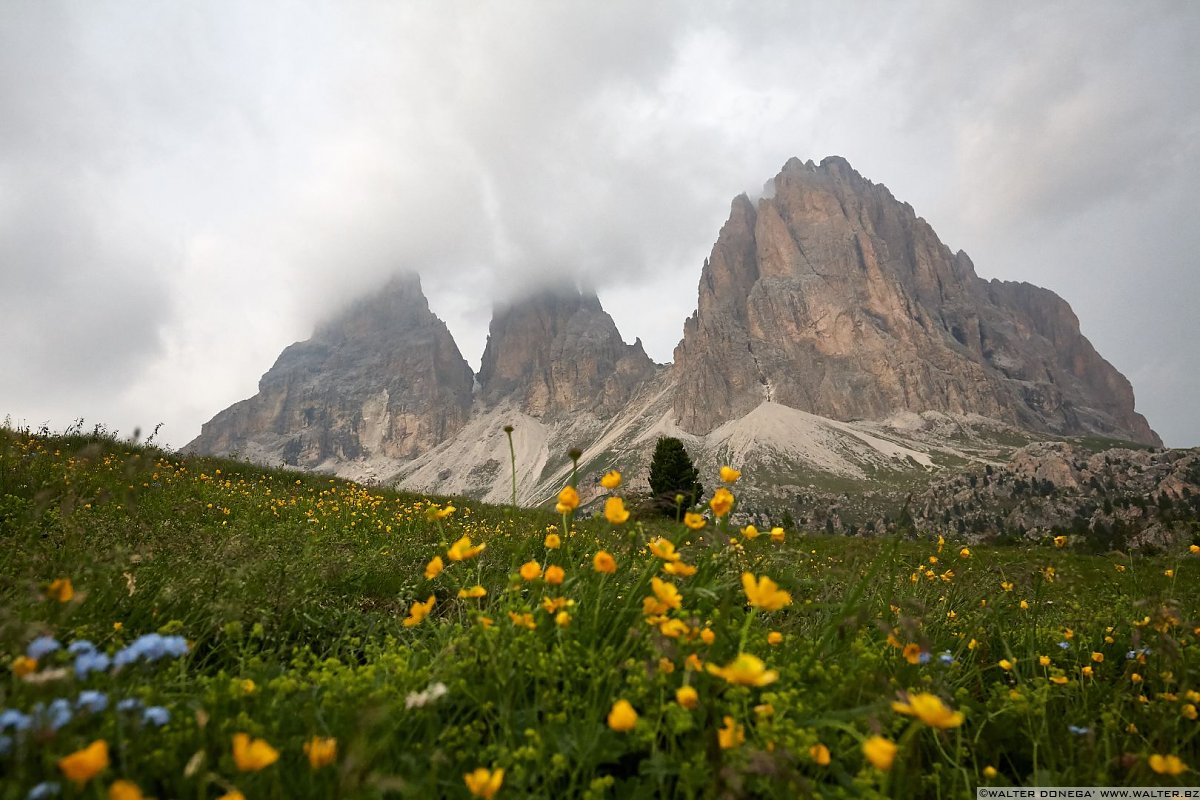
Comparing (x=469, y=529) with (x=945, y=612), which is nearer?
(x=945, y=612)

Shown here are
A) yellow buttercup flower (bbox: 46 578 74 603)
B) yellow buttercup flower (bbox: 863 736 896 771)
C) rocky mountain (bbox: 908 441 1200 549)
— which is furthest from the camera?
rocky mountain (bbox: 908 441 1200 549)

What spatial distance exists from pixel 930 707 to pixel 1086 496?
152 m

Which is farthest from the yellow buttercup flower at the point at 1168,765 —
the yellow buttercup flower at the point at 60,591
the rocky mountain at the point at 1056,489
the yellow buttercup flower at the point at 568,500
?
the rocky mountain at the point at 1056,489

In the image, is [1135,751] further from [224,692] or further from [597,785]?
[224,692]

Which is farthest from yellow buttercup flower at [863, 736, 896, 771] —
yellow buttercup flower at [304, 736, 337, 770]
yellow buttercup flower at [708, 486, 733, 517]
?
yellow buttercup flower at [304, 736, 337, 770]

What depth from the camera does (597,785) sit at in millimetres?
1850

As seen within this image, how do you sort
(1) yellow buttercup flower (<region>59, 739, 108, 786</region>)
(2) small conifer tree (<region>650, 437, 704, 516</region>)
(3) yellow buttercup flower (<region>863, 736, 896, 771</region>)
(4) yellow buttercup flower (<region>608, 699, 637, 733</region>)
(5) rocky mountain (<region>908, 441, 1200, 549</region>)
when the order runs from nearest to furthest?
(1) yellow buttercup flower (<region>59, 739, 108, 786</region>), (3) yellow buttercup flower (<region>863, 736, 896, 771</region>), (4) yellow buttercup flower (<region>608, 699, 637, 733</region>), (2) small conifer tree (<region>650, 437, 704, 516</region>), (5) rocky mountain (<region>908, 441, 1200, 549</region>)

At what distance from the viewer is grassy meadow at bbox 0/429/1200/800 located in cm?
176

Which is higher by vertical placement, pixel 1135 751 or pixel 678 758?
pixel 678 758

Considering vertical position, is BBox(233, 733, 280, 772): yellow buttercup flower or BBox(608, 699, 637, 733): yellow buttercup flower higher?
BBox(233, 733, 280, 772): yellow buttercup flower

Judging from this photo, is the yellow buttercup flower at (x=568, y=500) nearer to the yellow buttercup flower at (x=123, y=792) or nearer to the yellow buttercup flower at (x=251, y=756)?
the yellow buttercup flower at (x=251, y=756)

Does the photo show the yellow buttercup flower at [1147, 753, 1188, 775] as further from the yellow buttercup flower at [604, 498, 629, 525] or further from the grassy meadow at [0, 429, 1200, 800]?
the yellow buttercup flower at [604, 498, 629, 525]

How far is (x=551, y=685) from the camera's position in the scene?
7.95 ft

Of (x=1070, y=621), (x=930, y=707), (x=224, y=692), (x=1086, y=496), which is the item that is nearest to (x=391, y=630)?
(x=224, y=692)
